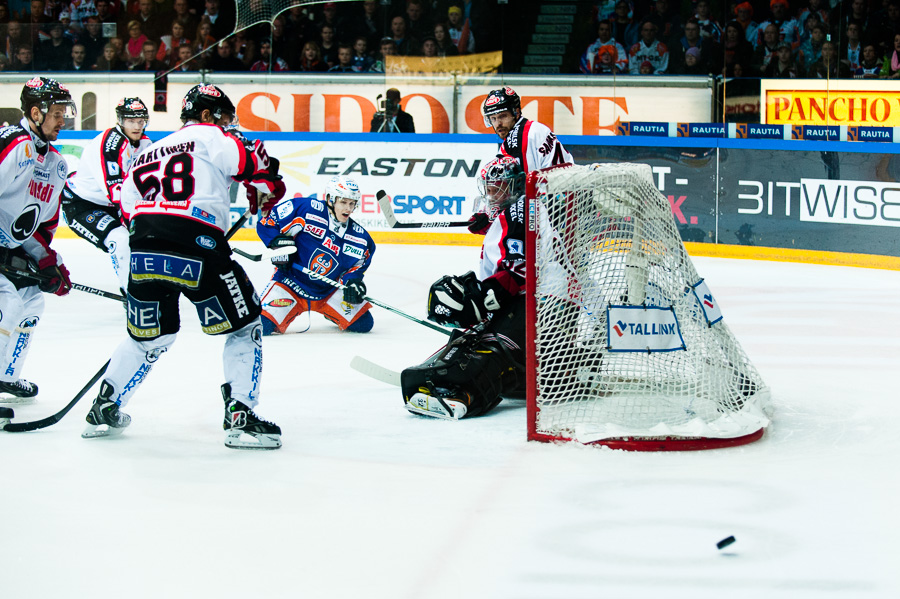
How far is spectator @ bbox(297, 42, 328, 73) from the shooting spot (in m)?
10.5

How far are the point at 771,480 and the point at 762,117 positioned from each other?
6855mm

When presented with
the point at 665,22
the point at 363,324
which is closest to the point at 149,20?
the point at 665,22

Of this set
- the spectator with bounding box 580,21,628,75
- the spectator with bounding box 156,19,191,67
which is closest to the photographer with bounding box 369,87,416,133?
the spectator with bounding box 580,21,628,75

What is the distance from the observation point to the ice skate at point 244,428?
3.35 m

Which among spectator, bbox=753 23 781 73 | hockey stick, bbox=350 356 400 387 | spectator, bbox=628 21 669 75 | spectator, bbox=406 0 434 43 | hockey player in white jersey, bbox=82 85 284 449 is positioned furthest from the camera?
spectator, bbox=406 0 434 43

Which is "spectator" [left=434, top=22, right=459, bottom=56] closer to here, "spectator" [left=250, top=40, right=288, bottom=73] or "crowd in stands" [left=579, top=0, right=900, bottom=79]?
"crowd in stands" [left=579, top=0, right=900, bottom=79]

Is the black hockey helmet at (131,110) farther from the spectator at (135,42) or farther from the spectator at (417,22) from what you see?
the spectator at (135,42)

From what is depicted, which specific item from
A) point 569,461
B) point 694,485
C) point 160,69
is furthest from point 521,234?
point 160,69

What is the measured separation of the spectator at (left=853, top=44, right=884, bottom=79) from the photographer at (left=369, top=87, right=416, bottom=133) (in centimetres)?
405

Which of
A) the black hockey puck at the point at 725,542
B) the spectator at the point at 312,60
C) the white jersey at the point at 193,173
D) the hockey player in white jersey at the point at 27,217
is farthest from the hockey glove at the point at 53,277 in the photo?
the spectator at the point at 312,60

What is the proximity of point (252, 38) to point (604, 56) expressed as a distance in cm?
366

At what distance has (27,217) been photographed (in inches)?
160

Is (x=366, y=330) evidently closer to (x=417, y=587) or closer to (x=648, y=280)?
(x=648, y=280)

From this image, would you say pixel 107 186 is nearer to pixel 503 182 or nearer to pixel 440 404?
pixel 503 182
